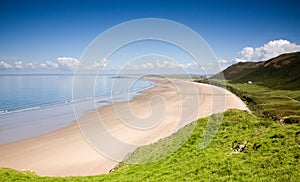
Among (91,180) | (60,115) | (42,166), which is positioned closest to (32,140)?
(42,166)

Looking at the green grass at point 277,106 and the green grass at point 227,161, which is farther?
the green grass at point 277,106

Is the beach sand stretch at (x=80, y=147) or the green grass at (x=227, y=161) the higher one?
the green grass at (x=227, y=161)

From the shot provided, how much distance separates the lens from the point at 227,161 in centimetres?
1222

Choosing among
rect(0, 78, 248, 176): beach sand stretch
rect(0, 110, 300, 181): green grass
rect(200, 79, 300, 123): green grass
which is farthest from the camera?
rect(200, 79, 300, 123): green grass

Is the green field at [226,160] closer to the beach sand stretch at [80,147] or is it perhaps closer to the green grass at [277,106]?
the beach sand stretch at [80,147]

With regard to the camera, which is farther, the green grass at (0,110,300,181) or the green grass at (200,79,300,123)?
the green grass at (200,79,300,123)

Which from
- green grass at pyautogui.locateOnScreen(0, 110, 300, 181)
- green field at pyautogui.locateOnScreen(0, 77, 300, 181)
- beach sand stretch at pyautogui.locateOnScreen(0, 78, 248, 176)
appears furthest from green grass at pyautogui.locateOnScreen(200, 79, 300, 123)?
green grass at pyautogui.locateOnScreen(0, 110, 300, 181)

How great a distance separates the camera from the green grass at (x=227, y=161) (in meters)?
10.2

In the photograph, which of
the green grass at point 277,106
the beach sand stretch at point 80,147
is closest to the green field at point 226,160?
the beach sand stretch at point 80,147

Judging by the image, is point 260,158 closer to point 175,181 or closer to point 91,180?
point 175,181

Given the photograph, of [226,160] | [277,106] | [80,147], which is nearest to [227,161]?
[226,160]

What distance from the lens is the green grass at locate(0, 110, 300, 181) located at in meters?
10.2

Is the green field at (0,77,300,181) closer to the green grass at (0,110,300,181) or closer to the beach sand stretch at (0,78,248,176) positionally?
the green grass at (0,110,300,181)

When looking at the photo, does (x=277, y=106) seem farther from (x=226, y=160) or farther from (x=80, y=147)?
(x=226, y=160)
